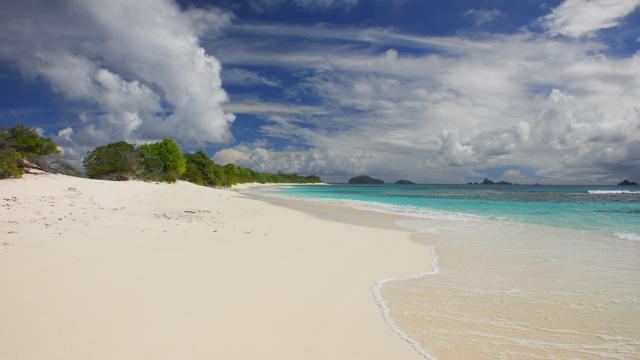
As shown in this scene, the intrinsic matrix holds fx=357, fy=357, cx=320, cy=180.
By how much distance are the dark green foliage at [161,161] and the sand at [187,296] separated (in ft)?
158

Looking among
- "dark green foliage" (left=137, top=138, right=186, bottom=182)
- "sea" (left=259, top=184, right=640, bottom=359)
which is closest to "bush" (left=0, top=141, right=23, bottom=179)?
"sea" (left=259, top=184, right=640, bottom=359)

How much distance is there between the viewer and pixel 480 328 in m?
4.75

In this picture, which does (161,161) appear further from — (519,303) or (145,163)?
(519,303)

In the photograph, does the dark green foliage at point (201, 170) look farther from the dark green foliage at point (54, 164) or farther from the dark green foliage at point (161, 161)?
the dark green foliage at point (54, 164)

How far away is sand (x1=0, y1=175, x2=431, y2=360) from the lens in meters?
3.81

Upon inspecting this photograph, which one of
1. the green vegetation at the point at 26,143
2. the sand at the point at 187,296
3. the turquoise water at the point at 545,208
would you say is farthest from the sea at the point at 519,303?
the green vegetation at the point at 26,143

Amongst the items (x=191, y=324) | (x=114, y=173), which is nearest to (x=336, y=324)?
(x=191, y=324)

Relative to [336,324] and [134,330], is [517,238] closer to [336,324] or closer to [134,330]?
[336,324]

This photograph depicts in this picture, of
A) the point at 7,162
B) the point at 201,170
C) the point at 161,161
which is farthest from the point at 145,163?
the point at 7,162

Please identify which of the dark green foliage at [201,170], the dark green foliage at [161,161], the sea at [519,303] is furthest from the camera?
the dark green foliage at [201,170]

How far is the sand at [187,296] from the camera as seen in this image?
3.81 metres

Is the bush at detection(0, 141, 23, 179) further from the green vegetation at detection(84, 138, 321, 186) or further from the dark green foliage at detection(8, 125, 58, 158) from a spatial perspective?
the green vegetation at detection(84, 138, 321, 186)

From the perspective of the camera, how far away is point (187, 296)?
17.2 feet

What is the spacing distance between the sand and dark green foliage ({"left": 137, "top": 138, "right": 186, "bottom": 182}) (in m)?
48.3
